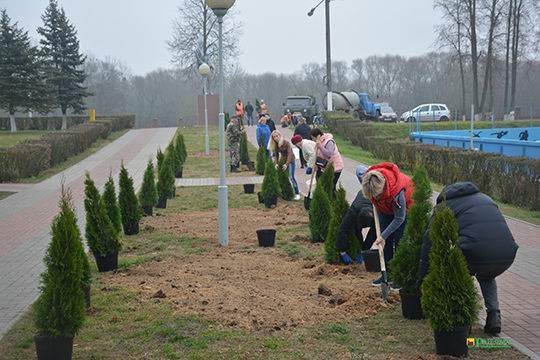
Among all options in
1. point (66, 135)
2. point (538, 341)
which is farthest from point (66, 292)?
point (66, 135)

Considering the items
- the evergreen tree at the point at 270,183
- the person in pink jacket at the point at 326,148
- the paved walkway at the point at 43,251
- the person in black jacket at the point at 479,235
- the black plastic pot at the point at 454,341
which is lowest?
the paved walkway at the point at 43,251

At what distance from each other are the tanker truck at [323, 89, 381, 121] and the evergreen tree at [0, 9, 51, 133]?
2146 cm

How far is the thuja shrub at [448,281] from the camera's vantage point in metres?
3.42

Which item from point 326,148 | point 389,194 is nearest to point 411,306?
point 389,194

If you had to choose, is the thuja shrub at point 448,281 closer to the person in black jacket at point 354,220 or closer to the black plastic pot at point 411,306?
the black plastic pot at point 411,306

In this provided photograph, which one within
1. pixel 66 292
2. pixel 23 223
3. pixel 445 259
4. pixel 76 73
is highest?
pixel 76 73

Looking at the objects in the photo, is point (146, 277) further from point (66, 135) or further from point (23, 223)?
point (66, 135)

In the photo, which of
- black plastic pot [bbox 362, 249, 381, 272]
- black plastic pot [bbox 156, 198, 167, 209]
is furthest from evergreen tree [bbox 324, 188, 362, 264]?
black plastic pot [bbox 156, 198, 167, 209]

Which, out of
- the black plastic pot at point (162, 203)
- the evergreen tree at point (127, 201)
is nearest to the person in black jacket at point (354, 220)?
the evergreen tree at point (127, 201)

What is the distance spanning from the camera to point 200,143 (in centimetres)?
2781

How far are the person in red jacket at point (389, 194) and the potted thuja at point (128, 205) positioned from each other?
4796 mm

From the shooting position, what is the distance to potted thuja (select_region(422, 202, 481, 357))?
343 cm

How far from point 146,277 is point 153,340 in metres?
1.89

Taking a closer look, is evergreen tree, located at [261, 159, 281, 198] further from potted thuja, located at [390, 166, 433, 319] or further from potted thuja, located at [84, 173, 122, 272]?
potted thuja, located at [390, 166, 433, 319]
